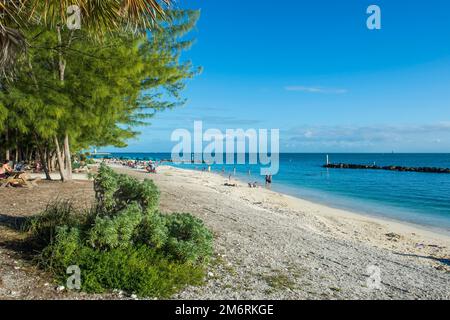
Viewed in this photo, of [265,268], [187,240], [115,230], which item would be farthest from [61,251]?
[265,268]

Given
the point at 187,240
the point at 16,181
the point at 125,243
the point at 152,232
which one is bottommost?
the point at 187,240

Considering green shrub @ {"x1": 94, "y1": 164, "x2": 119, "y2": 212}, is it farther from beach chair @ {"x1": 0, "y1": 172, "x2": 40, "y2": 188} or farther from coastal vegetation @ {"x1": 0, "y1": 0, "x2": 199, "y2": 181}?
beach chair @ {"x1": 0, "y1": 172, "x2": 40, "y2": 188}

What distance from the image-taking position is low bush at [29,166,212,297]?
5273 millimetres

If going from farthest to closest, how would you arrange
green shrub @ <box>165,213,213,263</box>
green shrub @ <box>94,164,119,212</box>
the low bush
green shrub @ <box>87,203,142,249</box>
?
green shrub @ <box>94,164,119,212</box>, green shrub @ <box>165,213,213,263</box>, green shrub @ <box>87,203,142,249</box>, the low bush

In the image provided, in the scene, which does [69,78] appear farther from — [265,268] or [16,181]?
[265,268]

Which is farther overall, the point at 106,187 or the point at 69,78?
the point at 69,78

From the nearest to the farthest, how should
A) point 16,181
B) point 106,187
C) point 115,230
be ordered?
point 115,230 → point 106,187 → point 16,181

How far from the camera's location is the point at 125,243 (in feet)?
19.2

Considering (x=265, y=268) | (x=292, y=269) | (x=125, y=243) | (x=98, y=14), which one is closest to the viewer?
(x=125, y=243)

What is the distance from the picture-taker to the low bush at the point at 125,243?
17.3ft

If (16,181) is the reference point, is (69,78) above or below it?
above

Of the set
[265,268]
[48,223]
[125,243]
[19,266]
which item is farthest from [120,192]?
[265,268]

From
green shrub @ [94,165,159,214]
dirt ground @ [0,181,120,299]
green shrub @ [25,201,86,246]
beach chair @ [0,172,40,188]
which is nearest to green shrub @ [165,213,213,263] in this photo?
green shrub @ [94,165,159,214]
